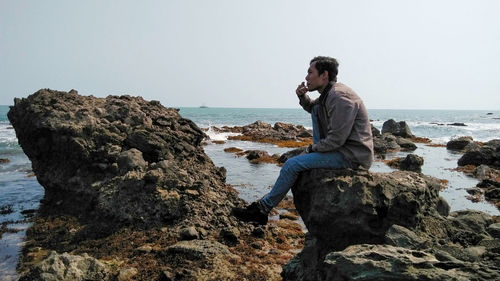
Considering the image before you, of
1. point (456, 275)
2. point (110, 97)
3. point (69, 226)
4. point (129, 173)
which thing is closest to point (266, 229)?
point (129, 173)

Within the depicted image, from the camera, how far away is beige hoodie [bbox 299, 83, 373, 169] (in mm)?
6719

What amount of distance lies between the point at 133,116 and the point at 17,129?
6070 mm

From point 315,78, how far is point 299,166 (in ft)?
6.05

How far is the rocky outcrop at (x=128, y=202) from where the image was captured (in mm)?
8930

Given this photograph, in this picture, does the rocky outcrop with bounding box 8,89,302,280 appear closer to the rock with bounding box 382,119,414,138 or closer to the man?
the man

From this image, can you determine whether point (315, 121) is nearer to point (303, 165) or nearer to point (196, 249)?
point (303, 165)

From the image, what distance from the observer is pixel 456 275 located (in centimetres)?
450

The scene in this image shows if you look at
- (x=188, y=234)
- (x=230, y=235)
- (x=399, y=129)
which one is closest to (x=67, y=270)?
(x=188, y=234)

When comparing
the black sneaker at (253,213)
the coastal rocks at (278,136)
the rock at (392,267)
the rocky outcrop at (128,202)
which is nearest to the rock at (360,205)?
the black sneaker at (253,213)

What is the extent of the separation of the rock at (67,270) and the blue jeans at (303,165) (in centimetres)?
417

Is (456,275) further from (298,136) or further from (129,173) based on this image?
(298,136)

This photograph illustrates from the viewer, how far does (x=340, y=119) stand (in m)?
6.73

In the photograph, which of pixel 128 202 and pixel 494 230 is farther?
pixel 128 202

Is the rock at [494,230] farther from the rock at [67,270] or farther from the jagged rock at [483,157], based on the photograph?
the jagged rock at [483,157]
